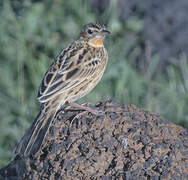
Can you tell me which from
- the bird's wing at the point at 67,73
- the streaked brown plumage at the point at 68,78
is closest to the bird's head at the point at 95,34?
the streaked brown plumage at the point at 68,78

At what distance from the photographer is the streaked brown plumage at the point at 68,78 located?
5021mm

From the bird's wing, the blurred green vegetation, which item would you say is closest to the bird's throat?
the bird's wing

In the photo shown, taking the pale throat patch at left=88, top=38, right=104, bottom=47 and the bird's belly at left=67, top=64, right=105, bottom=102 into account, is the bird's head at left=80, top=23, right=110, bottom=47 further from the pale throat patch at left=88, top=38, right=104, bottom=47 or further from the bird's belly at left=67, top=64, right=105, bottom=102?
the bird's belly at left=67, top=64, right=105, bottom=102

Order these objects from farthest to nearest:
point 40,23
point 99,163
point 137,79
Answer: point 40,23 → point 137,79 → point 99,163

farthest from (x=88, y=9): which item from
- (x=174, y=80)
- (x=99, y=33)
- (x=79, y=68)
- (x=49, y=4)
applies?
(x=79, y=68)

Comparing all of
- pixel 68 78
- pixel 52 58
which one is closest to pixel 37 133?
pixel 68 78

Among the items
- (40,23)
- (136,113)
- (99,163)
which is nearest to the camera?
(99,163)

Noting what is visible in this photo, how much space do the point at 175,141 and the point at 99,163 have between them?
0.72 metres

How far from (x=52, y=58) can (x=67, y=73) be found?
3.29 meters

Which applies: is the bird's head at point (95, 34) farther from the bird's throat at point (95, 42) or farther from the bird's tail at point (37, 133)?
the bird's tail at point (37, 133)

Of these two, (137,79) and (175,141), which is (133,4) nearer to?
(137,79)

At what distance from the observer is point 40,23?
9672mm

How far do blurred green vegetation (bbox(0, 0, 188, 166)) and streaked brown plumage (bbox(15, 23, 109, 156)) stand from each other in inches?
49.9

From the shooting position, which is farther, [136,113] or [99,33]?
[99,33]
